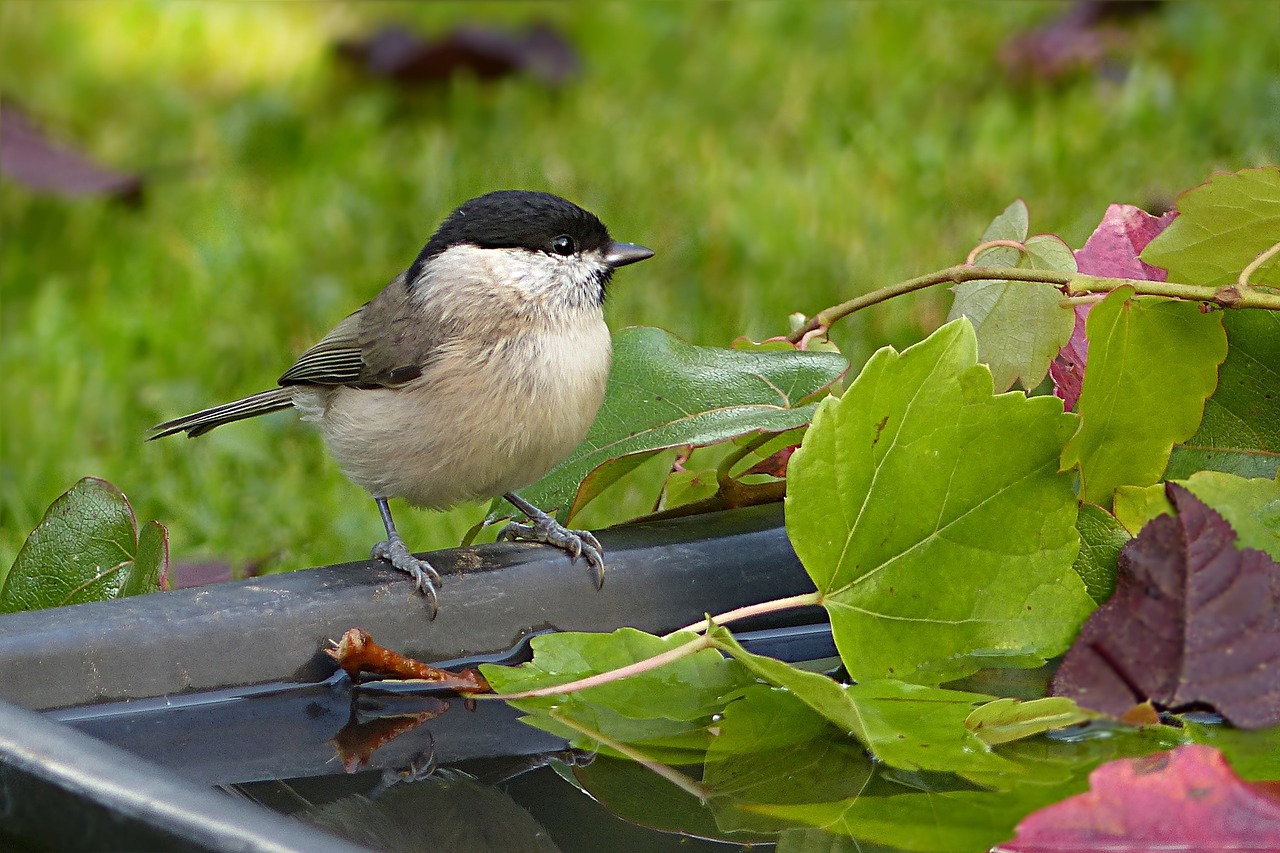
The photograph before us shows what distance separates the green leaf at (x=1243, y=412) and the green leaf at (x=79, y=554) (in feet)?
5.30

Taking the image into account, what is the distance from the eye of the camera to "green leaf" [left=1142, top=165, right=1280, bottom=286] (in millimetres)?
2174

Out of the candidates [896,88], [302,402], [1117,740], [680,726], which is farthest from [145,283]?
[1117,740]

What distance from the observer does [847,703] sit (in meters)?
1.83

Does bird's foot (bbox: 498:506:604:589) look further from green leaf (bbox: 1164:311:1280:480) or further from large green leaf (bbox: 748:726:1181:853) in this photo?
green leaf (bbox: 1164:311:1280:480)

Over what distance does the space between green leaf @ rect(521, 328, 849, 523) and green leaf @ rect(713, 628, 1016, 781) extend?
48 centimetres

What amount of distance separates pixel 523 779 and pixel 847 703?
41cm

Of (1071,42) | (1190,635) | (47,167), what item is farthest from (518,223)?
(1071,42)

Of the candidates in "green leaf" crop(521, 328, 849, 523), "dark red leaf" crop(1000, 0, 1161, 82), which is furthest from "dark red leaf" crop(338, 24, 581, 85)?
"green leaf" crop(521, 328, 849, 523)

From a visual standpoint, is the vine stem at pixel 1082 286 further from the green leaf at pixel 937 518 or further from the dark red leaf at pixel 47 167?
the dark red leaf at pixel 47 167

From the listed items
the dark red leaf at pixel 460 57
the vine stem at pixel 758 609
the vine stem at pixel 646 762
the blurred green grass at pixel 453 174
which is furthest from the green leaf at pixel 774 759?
the dark red leaf at pixel 460 57

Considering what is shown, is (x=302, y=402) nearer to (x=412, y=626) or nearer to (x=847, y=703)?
(x=412, y=626)

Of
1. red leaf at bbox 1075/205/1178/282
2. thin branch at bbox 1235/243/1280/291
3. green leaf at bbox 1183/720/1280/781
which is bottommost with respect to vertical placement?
green leaf at bbox 1183/720/1280/781

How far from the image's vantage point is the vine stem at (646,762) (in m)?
1.84

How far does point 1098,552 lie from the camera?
7.18 ft
